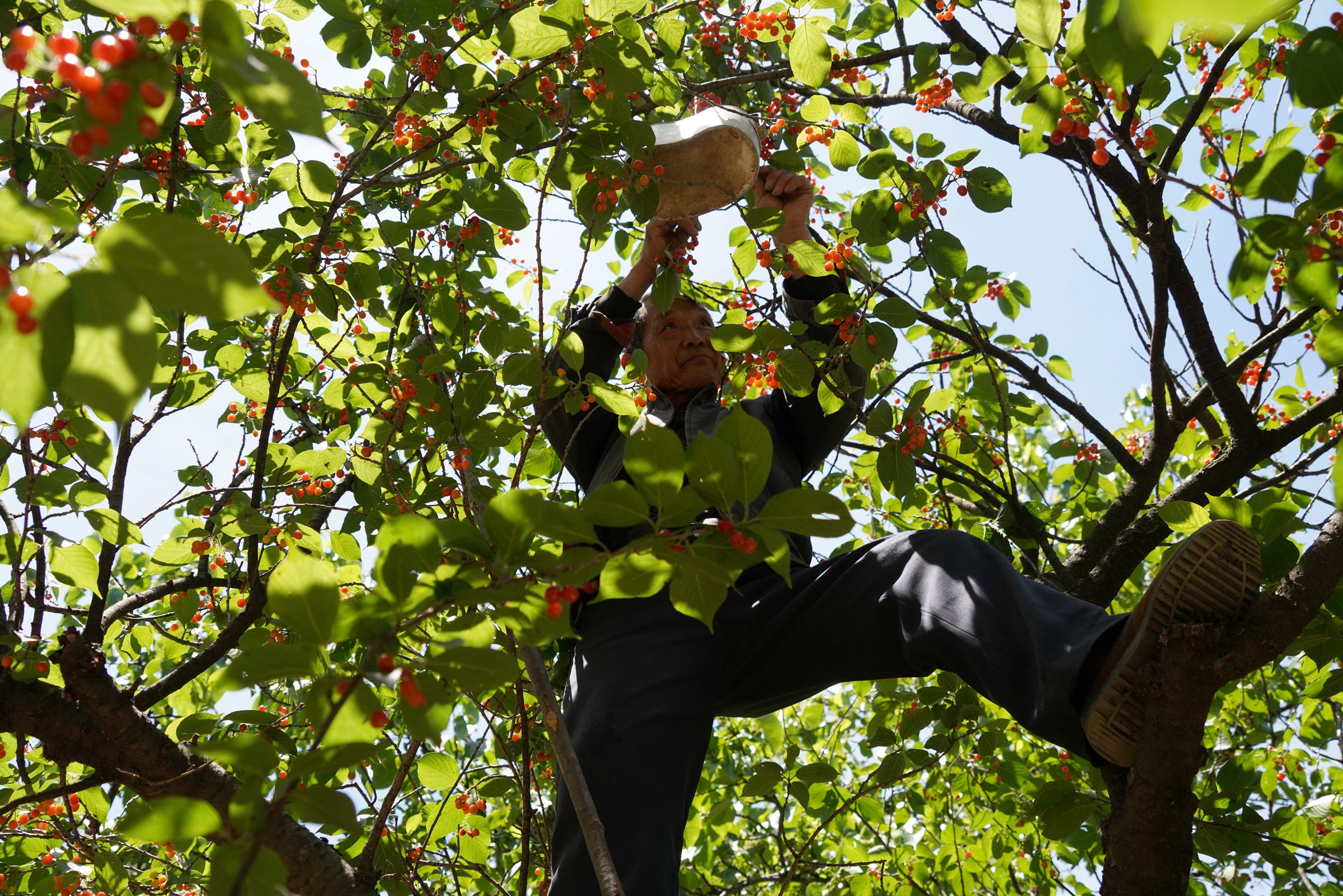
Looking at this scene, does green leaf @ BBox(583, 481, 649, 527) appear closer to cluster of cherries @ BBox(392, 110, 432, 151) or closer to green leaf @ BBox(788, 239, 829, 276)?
green leaf @ BBox(788, 239, 829, 276)

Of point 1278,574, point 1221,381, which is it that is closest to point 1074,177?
point 1221,381

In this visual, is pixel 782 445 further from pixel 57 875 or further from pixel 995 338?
pixel 57 875

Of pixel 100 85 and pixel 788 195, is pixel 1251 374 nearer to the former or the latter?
pixel 788 195

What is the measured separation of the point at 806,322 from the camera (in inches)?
103

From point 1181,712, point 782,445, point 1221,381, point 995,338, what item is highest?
point 995,338

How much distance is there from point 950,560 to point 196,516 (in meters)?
2.07

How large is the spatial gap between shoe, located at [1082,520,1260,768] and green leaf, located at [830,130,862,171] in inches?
49.6

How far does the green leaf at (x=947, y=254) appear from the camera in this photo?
2299 mm

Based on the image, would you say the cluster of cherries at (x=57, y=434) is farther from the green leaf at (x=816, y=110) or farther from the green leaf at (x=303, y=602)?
the green leaf at (x=816, y=110)

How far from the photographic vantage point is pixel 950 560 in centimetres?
182

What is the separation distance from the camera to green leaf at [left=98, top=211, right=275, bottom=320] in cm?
75

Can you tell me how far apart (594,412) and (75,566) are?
4.22 ft

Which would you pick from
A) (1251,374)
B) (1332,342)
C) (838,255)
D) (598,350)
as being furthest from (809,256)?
(1251,374)

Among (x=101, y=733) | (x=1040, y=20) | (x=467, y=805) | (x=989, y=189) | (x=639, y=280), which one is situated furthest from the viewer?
(x=639, y=280)
